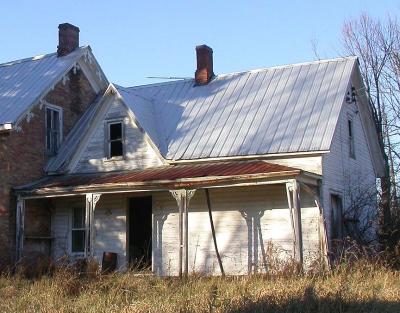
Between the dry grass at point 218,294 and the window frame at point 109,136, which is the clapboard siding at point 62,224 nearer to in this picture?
the window frame at point 109,136

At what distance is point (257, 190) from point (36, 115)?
7.69 meters

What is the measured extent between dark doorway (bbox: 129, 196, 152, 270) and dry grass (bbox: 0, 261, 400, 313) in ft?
20.3

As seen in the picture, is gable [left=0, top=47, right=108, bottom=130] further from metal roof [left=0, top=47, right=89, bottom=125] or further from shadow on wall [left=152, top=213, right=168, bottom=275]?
shadow on wall [left=152, top=213, right=168, bottom=275]

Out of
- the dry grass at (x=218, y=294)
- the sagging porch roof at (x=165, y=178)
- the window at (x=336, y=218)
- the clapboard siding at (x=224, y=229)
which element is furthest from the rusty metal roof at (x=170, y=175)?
the dry grass at (x=218, y=294)

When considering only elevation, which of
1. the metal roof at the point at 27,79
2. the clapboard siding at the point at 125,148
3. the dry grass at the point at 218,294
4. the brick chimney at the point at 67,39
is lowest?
the dry grass at the point at 218,294

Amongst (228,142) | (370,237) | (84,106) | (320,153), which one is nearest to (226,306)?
(320,153)

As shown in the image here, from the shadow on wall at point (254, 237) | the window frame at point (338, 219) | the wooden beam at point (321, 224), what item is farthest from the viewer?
the window frame at point (338, 219)

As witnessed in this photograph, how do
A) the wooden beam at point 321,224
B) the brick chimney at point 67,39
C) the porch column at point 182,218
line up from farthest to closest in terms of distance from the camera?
the brick chimney at point 67,39, the porch column at point 182,218, the wooden beam at point 321,224

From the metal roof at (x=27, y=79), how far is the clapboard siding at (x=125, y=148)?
227cm

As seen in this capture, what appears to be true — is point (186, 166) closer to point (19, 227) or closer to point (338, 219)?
point (338, 219)

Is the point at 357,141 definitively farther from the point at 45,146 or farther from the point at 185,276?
the point at 45,146

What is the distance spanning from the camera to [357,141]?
69.9 ft

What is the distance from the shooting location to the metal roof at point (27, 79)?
1998cm

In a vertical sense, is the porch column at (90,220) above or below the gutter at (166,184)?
below
